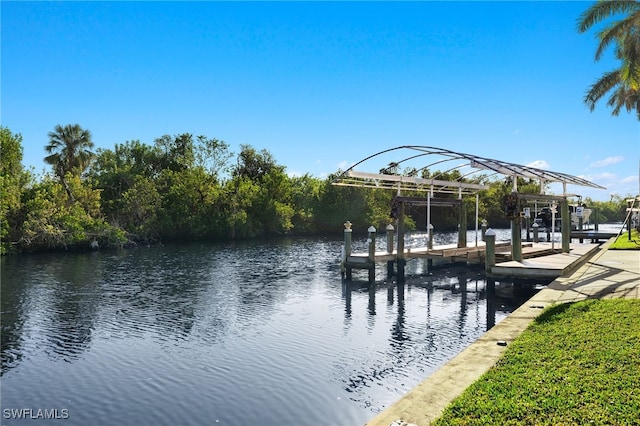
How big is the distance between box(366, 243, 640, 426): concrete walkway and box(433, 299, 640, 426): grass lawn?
9.2 inches

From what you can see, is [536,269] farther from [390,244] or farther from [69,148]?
[69,148]

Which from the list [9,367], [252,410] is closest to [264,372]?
[252,410]

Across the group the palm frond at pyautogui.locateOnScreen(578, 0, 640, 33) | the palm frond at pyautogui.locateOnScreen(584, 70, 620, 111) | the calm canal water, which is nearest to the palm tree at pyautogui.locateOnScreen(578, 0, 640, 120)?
the palm frond at pyautogui.locateOnScreen(578, 0, 640, 33)

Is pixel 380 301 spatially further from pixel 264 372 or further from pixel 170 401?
pixel 170 401

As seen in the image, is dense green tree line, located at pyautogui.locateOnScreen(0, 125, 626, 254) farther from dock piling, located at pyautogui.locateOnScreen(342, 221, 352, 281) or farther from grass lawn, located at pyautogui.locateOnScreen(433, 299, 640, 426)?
grass lawn, located at pyautogui.locateOnScreen(433, 299, 640, 426)

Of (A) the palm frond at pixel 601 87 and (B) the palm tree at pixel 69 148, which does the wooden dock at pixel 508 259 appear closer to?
(A) the palm frond at pixel 601 87

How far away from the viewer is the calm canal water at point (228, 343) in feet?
27.2

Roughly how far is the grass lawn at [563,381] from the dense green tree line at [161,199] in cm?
2819

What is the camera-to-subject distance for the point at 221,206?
5603 cm

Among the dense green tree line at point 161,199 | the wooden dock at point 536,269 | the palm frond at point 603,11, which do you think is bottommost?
the wooden dock at point 536,269

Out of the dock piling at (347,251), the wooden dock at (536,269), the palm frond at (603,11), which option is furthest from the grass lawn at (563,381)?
the palm frond at (603,11)

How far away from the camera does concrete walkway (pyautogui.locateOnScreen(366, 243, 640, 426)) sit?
18.2 feet

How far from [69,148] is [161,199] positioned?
41.5 feet

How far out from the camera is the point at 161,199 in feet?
172
